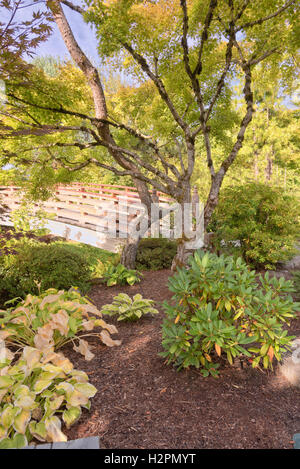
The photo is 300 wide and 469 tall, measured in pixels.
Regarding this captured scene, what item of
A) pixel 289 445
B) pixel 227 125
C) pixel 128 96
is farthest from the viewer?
pixel 128 96

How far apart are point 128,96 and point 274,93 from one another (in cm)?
931

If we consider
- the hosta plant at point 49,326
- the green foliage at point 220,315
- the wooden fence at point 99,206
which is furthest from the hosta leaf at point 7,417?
the wooden fence at point 99,206

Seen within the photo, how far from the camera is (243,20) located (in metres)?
4.81

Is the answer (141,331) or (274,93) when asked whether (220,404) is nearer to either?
(141,331)

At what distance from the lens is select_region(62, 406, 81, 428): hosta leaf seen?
6.77ft

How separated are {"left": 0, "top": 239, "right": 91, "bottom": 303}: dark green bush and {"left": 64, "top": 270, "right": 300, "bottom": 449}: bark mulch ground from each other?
6.76 feet

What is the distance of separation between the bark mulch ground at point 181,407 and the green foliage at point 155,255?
425cm

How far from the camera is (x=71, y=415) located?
82.4 inches

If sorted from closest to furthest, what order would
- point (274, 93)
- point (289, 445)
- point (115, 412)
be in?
point (289, 445), point (115, 412), point (274, 93)

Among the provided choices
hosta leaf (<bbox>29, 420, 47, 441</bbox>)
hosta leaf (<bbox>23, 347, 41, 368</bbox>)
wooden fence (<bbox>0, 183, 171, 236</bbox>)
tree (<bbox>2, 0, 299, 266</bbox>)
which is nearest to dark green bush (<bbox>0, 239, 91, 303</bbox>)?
tree (<bbox>2, 0, 299, 266</bbox>)

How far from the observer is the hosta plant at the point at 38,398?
1.95 meters

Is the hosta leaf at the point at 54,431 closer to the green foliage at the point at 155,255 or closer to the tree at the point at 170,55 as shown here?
the tree at the point at 170,55

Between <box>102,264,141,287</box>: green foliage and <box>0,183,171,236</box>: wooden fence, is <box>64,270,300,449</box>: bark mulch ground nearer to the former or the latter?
<box>102,264,141,287</box>: green foliage

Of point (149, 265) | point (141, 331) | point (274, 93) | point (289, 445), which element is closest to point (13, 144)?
point (149, 265)
